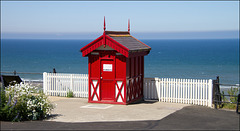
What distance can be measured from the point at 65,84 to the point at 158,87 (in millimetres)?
5076

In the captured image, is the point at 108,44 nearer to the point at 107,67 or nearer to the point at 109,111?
the point at 107,67

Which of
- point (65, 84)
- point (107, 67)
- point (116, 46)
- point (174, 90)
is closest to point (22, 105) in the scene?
point (107, 67)

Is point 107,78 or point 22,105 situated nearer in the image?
point 22,105

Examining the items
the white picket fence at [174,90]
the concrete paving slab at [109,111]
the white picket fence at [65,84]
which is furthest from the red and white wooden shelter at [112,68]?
the white picket fence at [65,84]

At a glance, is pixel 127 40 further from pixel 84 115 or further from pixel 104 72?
pixel 84 115

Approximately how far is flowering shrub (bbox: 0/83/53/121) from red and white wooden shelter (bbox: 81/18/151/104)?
3.83 metres

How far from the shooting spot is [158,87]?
57.8 feet

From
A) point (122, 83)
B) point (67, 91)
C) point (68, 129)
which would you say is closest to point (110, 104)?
point (122, 83)

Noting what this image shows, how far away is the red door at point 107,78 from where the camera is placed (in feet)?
53.3

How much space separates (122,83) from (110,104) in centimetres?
112

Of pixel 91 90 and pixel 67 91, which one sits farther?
pixel 67 91

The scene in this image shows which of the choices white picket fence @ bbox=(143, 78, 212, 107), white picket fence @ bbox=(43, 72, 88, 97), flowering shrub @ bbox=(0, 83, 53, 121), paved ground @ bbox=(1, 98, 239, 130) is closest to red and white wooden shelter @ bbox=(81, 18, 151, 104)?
paved ground @ bbox=(1, 98, 239, 130)

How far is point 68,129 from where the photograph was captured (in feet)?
36.1

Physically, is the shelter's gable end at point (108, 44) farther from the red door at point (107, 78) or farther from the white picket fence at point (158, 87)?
the white picket fence at point (158, 87)
